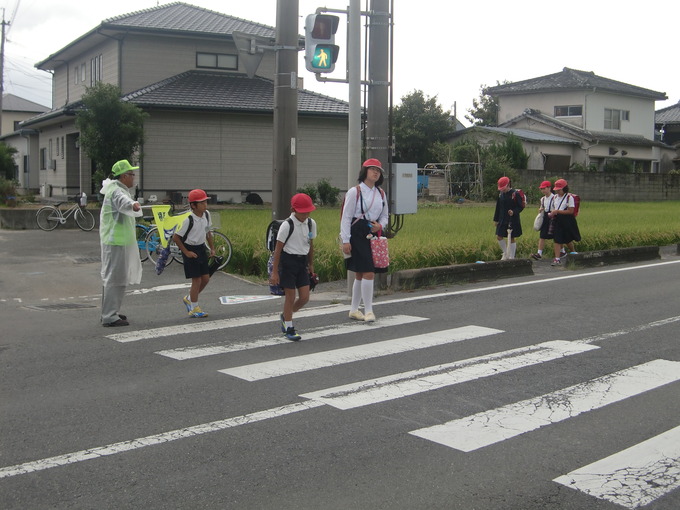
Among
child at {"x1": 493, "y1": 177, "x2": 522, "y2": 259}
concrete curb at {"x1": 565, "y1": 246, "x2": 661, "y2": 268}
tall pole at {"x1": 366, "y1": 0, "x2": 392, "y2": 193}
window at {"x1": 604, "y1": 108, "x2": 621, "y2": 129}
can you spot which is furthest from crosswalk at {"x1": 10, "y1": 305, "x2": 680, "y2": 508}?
window at {"x1": 604, "y1": 108, "x2": 621, "y2": 129}

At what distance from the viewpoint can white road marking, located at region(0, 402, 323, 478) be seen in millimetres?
4352

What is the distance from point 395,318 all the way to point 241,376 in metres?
3.21

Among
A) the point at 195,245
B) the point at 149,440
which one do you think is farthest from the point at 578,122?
the point at 149,440

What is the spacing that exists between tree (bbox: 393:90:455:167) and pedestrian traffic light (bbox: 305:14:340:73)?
118 ft

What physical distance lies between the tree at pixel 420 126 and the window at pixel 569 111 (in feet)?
21.9

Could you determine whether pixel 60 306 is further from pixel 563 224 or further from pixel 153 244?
pixel 563 224

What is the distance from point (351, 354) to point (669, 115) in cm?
6013

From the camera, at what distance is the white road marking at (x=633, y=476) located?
159 inches

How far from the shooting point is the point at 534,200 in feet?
111

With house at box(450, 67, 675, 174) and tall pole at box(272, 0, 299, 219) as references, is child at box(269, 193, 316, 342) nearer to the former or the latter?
tall pole at box(272, 0, 299, 219)

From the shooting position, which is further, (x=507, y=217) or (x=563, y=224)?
(x=563, y=224)

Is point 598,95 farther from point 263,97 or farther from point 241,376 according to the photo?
point 241,376

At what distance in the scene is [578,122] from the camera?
46.0 m

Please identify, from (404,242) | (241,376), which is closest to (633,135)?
(404,242)
